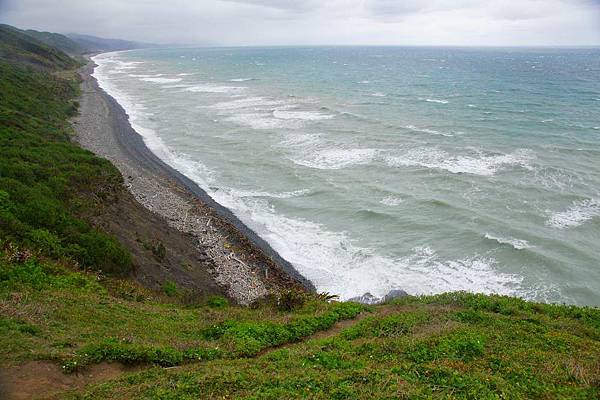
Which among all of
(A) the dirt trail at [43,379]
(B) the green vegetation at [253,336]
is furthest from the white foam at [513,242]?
(A) the dirt trail at [43,379]

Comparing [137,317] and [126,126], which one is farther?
[126,126]

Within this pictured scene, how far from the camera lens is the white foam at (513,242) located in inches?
898

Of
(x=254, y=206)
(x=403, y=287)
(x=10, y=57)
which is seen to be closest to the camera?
(x=403, y=287)

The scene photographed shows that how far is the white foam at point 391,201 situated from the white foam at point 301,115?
88.5ft

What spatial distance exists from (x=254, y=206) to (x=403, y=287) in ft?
41.1

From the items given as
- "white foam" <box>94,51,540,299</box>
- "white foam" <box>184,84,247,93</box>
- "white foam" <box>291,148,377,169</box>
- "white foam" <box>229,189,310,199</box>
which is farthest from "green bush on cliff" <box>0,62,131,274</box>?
"white foam" <box>184,84,247,93</box>

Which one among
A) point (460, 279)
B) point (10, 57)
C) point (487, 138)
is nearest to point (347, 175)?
point (460, 279)

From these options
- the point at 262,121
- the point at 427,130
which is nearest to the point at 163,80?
the point at 262,121

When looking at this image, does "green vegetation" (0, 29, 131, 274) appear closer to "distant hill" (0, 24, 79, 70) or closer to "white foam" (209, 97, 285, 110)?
"white foam" (209, 97, 285, 110)

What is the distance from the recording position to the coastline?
1995 centimetres

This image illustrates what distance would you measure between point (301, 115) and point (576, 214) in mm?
37390

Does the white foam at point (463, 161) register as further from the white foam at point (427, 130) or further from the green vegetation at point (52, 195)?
the green vegetation at point (52, 195)

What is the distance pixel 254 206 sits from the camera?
95.0ft

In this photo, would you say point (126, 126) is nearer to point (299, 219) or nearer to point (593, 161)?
point (299, 219)
